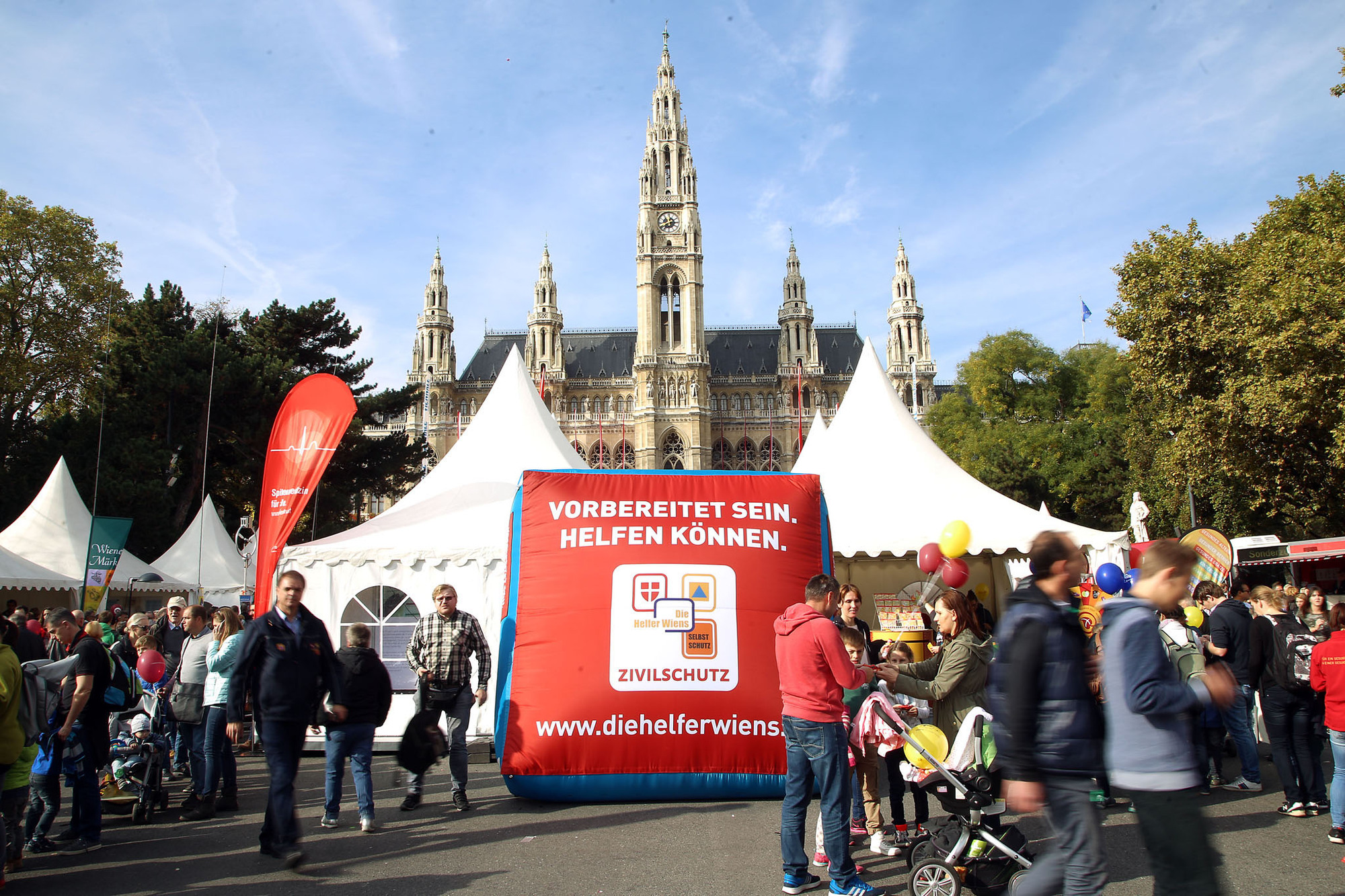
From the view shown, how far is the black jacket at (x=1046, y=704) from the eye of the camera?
2998 millimetres

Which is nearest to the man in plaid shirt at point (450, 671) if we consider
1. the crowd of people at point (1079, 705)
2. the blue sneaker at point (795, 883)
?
the crowd of people at point (1079, 705)

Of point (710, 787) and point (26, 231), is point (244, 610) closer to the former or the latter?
point (710, 787)

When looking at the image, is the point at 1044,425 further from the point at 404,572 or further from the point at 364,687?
the point at 364,687

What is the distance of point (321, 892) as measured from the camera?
4660 mm

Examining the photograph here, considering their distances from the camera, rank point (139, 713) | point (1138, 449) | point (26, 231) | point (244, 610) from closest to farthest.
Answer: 1. point (139, 713)
2. point (244, 610)
3. point (26, 231)
4. point (1138, 449)

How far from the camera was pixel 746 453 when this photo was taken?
64.2 meters

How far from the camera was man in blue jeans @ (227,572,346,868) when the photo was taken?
5031mm

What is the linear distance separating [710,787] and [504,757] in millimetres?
1540

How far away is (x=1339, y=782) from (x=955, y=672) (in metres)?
2.63

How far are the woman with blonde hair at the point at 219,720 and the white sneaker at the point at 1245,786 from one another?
7880 mm

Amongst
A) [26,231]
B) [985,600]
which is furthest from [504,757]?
[26,231]

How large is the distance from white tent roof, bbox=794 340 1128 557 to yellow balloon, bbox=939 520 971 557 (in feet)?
3.60

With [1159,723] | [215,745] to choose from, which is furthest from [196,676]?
[1159,723]

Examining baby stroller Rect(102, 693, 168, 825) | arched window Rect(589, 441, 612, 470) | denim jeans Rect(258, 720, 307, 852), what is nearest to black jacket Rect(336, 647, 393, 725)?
denim jeans Rect(258, 720, 307, 852)
